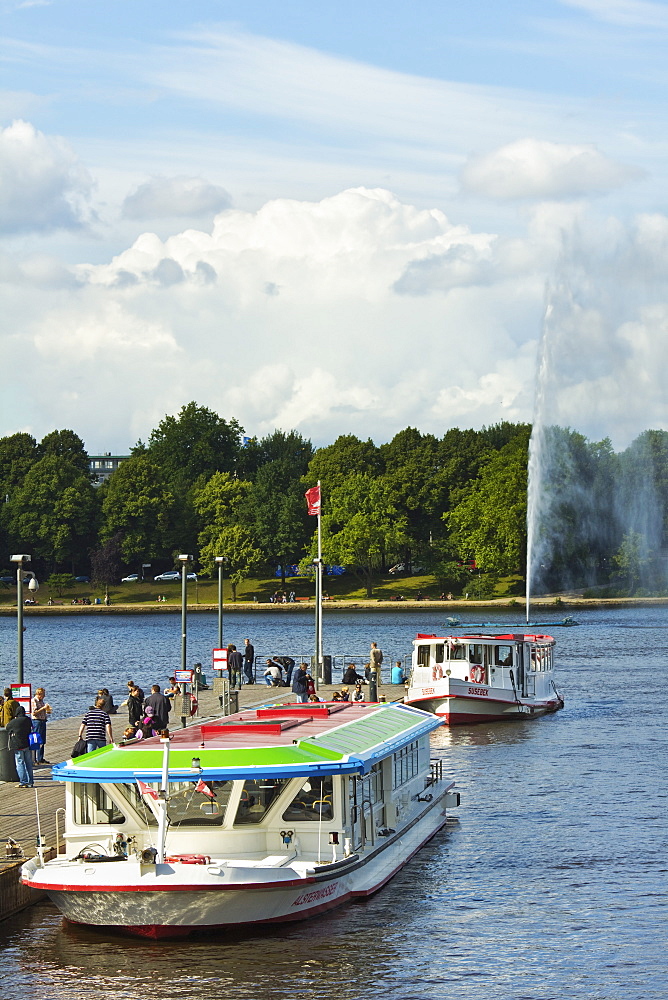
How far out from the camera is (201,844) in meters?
26.0

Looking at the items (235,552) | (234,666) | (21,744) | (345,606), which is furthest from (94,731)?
(235,552)

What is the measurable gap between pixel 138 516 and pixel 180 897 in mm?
167015

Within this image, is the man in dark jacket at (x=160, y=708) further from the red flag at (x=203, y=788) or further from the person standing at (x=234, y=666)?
the person standing at (x=234, y=666)

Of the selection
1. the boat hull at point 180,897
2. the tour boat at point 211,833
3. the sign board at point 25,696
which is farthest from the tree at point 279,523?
the boat hull at point 180,897

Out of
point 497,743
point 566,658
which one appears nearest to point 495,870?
point 497,743

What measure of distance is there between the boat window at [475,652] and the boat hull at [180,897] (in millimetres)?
34824

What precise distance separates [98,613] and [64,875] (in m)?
152

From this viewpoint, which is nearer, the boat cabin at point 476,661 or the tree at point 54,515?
the boat cabin at point 476,661

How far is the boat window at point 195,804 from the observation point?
26125 mm

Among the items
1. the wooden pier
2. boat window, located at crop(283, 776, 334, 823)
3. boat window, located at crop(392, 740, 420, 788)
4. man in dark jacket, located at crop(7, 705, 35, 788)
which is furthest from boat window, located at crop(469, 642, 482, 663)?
boat window, located at crop(283, 776, 334, 823)

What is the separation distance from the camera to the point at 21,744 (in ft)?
114

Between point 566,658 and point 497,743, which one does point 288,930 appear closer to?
point 497,743

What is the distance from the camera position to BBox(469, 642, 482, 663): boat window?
61.0m

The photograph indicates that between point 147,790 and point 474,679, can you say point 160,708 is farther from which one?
point 474,679
